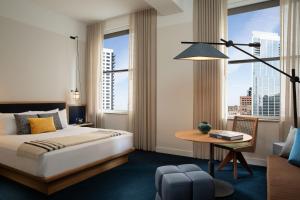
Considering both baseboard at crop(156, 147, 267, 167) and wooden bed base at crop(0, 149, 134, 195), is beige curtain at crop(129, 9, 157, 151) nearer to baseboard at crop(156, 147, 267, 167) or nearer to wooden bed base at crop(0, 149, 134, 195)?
baseboard at crop(156, 147, 267, 167)

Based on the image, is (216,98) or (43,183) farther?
(216,98)

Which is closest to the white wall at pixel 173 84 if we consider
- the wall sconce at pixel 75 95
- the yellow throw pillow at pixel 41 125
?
the wall sconce at pixel 75 95

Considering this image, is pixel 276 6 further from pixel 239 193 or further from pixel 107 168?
pixel 107 168

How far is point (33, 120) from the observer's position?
3719mm

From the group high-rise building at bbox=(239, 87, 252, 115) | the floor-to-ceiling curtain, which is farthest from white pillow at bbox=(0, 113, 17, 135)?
the floor-to-ceiling curtain

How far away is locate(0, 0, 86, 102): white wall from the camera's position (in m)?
4.04

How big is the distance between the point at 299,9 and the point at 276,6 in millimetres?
397

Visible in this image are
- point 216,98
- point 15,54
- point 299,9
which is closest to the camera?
point 299,9

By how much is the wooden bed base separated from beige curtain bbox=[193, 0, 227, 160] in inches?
69.6

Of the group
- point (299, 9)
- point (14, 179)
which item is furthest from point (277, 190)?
point (14, 179)

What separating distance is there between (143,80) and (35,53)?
2.29m

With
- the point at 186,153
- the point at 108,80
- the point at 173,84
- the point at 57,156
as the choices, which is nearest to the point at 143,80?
the point at 173,84

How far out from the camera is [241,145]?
316 cm

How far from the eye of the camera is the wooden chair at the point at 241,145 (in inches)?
123
